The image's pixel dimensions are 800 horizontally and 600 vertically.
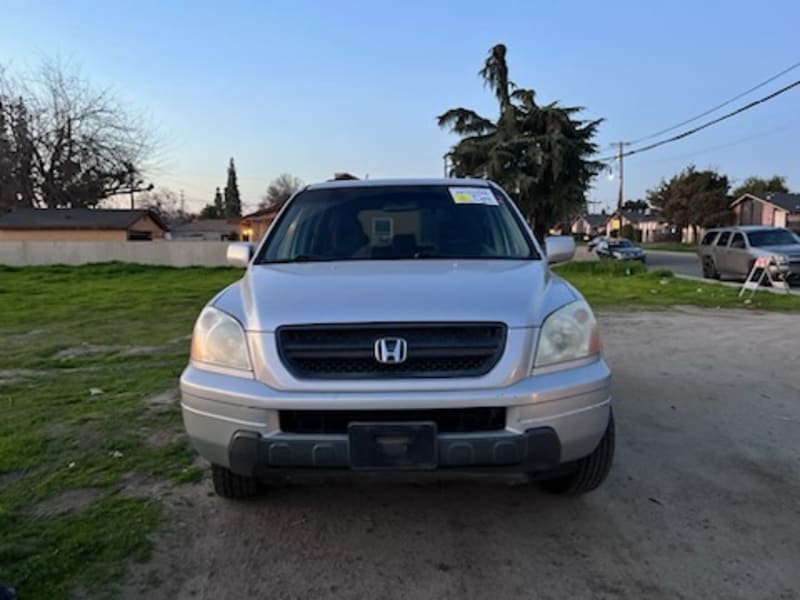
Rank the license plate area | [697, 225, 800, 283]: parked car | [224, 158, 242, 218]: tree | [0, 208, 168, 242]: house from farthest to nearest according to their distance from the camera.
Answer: [224, 158, 242, 218]: tree, [0, 208, 168, 242]: house, [697, 225, 800, 283]: parked car, the license plate area

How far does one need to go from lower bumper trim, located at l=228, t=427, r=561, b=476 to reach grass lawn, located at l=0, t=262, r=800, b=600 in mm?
774

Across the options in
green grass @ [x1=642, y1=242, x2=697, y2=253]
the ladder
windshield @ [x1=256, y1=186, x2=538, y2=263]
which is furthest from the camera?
green grass @ [x1=642, y1=242, x2=697, y2=253]

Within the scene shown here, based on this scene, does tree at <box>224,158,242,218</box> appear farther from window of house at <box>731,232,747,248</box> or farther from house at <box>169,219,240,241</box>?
window of house at <box>731,232,747,248</box>

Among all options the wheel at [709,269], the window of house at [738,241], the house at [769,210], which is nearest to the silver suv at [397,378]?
the window of house at [738,241]

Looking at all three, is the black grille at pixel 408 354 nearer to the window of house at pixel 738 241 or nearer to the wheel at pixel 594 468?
the wheel at pixel 594 468

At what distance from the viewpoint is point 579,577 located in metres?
2.52

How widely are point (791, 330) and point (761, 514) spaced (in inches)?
280

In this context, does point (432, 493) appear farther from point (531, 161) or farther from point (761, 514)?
point (531, 161)

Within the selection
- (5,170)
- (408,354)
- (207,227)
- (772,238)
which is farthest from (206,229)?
(408,354)

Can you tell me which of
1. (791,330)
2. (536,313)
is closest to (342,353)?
(536,313)

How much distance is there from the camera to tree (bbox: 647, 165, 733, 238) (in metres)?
59.0

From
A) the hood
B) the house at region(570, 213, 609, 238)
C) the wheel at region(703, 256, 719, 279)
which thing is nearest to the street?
the wheel at region(703, 256, 719, 279)

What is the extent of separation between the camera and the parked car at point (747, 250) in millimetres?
15461

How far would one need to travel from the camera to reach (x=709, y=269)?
19656 mm
